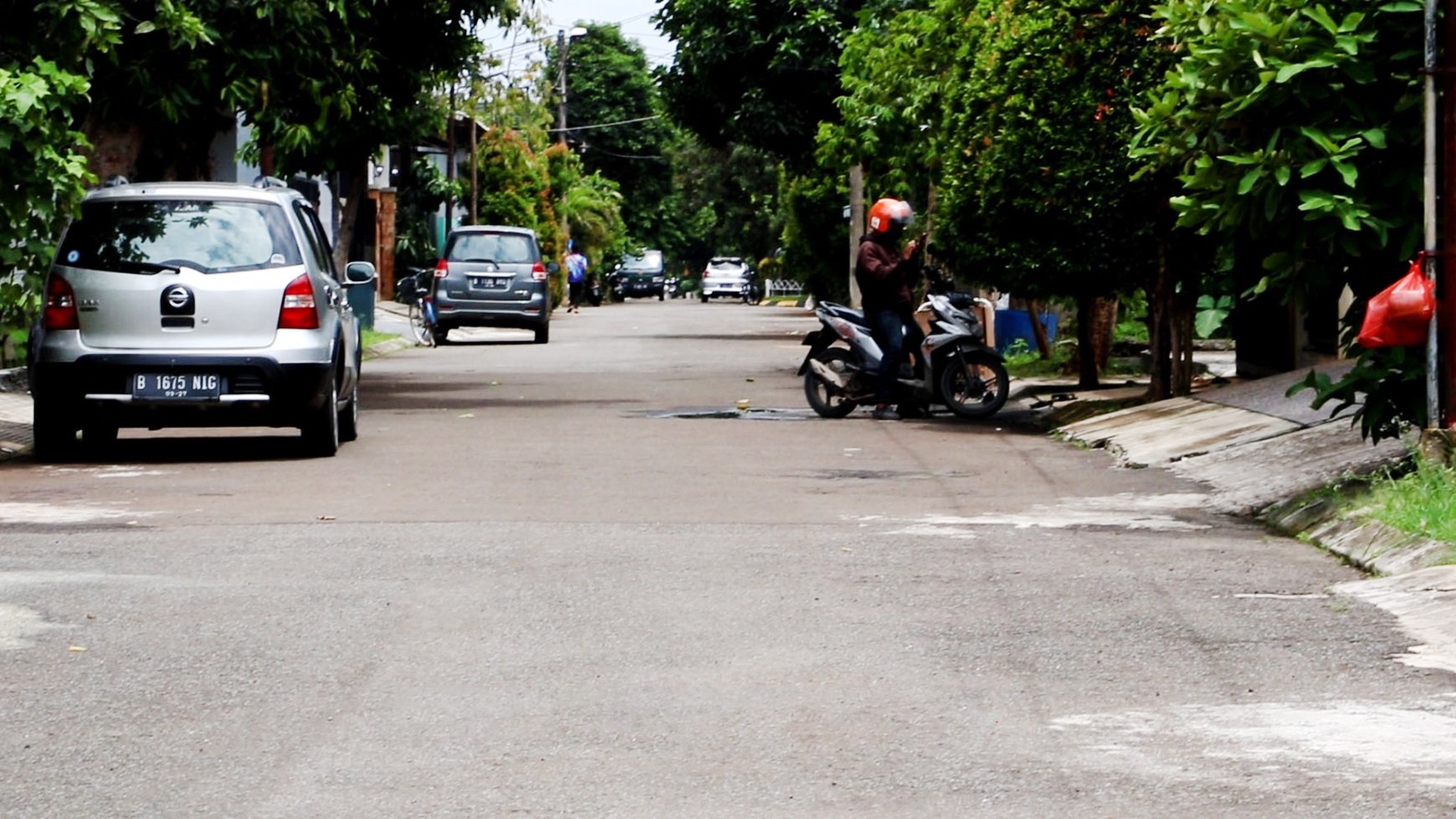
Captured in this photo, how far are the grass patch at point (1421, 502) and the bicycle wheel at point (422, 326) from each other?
27.0 metres

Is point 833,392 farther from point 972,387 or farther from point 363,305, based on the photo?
point 363,305

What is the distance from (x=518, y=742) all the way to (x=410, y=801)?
2.17 feet

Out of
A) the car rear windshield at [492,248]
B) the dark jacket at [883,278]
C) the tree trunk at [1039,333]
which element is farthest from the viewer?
the car rear windshield at [492,248]

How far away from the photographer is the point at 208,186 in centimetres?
1441

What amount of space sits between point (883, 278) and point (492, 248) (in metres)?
19.4

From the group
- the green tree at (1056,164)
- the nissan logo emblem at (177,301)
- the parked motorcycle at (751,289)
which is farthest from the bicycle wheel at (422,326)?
the parked motorcycle at (751,289)

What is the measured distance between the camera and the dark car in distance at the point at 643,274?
9288cm

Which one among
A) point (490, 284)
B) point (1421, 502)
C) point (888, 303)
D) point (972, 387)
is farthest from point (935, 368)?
point (490, 284)

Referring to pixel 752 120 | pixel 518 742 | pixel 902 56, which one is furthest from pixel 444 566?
pixel 752 120

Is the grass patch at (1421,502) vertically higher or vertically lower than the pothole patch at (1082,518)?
higher

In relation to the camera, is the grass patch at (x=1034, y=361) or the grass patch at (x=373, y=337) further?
the grass patch at (x=373, y=337)

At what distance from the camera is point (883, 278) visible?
18297 millimetres

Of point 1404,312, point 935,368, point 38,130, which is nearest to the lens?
point 1404,312

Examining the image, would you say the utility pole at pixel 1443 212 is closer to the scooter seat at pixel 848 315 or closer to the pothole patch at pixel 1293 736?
the pothole patch at pixel 1293 736
